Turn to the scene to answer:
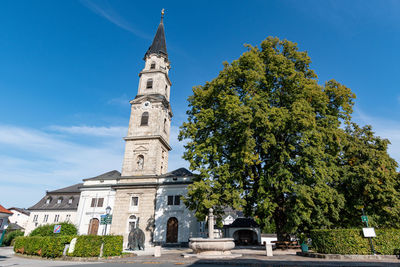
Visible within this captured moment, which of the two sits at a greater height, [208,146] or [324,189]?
[208,146]

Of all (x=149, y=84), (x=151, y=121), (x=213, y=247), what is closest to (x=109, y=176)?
(x=151, y=121)

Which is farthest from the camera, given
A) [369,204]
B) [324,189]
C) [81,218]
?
[81,218]

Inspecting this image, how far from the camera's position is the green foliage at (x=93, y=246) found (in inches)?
573

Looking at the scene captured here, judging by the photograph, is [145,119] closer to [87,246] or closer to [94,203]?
[94,203]

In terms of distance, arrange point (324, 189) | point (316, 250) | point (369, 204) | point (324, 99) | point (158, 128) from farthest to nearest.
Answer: point (158, 128)
point (324, 99)
point (369, 204)
point (324, 189)
point (316, 250)

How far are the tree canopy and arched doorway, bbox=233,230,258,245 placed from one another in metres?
18.1

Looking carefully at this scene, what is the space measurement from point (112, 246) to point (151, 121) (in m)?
19.1

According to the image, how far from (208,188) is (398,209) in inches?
523

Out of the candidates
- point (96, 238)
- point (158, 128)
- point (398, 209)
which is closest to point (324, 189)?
point (398, 209)

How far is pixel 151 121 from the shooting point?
3212 centimetres

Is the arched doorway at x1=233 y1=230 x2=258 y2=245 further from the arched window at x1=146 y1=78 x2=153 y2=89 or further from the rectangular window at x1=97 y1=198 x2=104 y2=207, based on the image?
the arched window at x1=146 y1=78 x2=153 y2=89

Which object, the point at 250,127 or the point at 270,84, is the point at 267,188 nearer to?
the point at 250,127

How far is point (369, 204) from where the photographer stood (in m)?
17.0

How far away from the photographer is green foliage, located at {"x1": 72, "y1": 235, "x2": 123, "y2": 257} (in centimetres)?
1455
